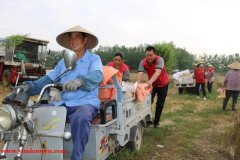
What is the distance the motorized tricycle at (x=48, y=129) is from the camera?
8.77ft

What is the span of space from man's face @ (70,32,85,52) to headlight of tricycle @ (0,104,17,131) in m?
1.38

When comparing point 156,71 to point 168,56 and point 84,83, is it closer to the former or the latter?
point 84,83

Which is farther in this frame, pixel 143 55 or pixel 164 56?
pixel 143 55

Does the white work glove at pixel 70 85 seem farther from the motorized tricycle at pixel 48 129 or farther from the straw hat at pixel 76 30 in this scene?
the straw hat at pixel 76 30

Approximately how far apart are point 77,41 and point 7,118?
1518mm

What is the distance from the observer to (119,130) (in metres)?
3.86

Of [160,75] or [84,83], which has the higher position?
[84,83]

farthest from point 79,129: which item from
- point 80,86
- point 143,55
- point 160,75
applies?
point 143,55

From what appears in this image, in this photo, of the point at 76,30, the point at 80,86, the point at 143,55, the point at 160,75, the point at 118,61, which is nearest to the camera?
the point at 80,86

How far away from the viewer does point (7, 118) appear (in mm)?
2617

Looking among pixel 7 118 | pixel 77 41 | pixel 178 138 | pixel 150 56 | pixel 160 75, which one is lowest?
pixel 178 138

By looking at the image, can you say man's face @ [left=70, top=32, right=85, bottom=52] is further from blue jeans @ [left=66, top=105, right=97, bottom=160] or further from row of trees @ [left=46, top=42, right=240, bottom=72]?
row of trees @ [left=46, top=42, right=240, bottom=72]

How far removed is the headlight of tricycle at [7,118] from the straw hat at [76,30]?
1453mm

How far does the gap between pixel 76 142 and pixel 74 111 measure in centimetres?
43
